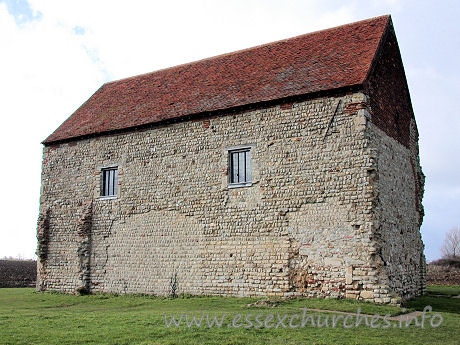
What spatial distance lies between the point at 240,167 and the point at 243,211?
1.54 m

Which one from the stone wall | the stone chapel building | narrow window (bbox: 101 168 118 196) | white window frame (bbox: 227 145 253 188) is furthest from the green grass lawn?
narrow window (bbox: 101 168 118 196)

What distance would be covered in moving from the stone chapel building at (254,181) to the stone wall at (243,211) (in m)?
0.04

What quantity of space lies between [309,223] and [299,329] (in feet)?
17.5

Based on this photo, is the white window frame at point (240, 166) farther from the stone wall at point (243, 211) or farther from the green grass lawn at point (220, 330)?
the green grass lawn at point (220, 330)

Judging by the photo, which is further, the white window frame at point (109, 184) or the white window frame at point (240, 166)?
the white window frame at point (109, 184)

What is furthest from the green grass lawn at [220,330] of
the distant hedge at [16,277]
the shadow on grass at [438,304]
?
the distant hedge at [16,277]

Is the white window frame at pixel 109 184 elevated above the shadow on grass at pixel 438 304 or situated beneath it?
elevated above

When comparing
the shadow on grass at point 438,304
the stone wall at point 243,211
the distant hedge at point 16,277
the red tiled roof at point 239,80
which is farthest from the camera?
the distant hedge at point 16,277

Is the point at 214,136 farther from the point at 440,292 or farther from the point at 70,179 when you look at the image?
the point at 440,292

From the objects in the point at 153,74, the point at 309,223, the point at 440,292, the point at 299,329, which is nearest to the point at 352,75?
the point at 309,223

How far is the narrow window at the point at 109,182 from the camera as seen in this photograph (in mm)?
18688

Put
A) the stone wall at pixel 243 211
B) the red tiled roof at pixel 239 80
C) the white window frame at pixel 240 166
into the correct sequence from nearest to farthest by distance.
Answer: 1. the stone wall at pixel 243 211
2. the red tiled roof at pixel 239 80
3. the white window frame at pixel 240 166

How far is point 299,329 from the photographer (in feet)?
30.7

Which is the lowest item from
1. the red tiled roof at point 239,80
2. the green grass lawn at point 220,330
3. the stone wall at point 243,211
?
the green grass lawn at point 220,330
